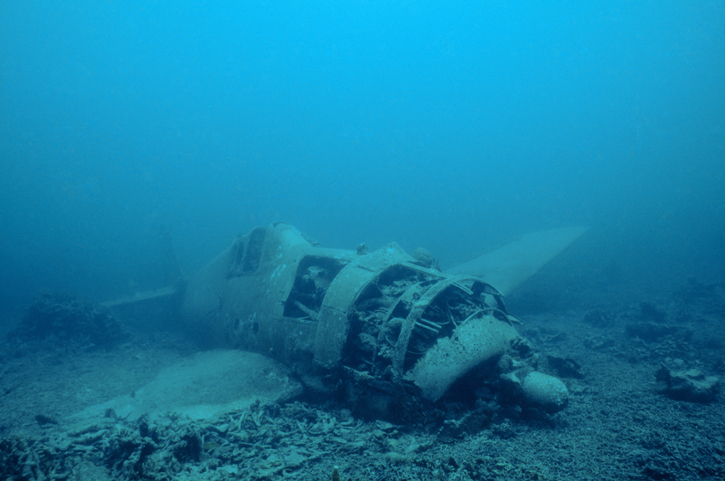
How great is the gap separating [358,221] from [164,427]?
54881 mm

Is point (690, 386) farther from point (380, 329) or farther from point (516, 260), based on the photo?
point (516, 260)

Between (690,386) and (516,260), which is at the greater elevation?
(516,260)

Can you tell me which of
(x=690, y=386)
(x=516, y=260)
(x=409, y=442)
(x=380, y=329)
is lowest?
(x=409, y=442)

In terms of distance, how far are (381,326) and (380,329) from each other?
0.04 meters

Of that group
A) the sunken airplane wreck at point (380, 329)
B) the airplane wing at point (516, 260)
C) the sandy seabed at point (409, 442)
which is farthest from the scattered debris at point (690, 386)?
the airplane wing at point (516, 260)

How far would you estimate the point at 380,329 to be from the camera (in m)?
4.18

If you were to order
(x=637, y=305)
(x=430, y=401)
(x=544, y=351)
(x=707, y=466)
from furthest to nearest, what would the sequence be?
(x=637, y=305), (x=544, y=351), (x=430, y=401), (x=707, y=466)

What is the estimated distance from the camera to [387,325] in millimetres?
4109

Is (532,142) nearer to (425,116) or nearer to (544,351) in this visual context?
(425,116)

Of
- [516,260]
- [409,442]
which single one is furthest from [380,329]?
[516,260]

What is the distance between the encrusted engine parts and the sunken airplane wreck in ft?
0.04

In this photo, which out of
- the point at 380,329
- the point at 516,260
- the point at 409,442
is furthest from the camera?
the point at 516,260

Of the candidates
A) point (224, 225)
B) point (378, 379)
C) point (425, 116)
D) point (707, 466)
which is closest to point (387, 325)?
point (378, 379)

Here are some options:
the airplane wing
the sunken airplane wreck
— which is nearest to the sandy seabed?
the sunken airplane wreck
